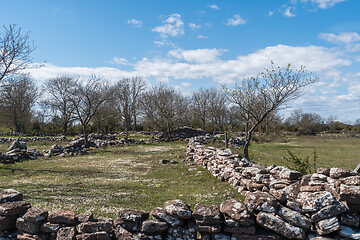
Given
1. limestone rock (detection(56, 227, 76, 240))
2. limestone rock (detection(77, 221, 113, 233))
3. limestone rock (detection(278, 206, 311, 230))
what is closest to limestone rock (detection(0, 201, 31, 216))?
limestone rock (detection(56, 227, 76, 240))

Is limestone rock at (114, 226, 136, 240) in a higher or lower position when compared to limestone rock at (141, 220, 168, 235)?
lower

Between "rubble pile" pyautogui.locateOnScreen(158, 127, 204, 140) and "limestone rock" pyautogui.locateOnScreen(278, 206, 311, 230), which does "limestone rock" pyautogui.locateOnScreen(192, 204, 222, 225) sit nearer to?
"limestone rock" pyautogui.locateOnScreen(278, 206, 311, 230)

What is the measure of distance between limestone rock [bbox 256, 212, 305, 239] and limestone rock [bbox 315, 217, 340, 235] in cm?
39

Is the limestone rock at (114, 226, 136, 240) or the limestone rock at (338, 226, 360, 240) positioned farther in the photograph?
the limestone rock at (114, 226, 136, 240)

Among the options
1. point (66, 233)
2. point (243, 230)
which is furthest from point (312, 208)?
point (66, 233)

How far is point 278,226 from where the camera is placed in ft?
18.2

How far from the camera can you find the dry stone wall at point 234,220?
536 centimetres

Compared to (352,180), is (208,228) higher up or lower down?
lower down

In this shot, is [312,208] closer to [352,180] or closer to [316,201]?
[316,201]

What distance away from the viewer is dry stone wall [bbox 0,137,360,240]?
17.6ft

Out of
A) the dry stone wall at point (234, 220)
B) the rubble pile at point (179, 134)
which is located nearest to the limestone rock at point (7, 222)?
the dry stone wall at point (234, 220)

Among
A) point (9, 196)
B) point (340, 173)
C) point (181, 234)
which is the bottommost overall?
point (181, 234)

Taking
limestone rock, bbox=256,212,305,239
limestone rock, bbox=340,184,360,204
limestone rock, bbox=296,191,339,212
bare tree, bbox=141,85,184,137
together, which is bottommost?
limestone rock, bbox=256,212,305,239

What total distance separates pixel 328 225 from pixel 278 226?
1026 millimetres
